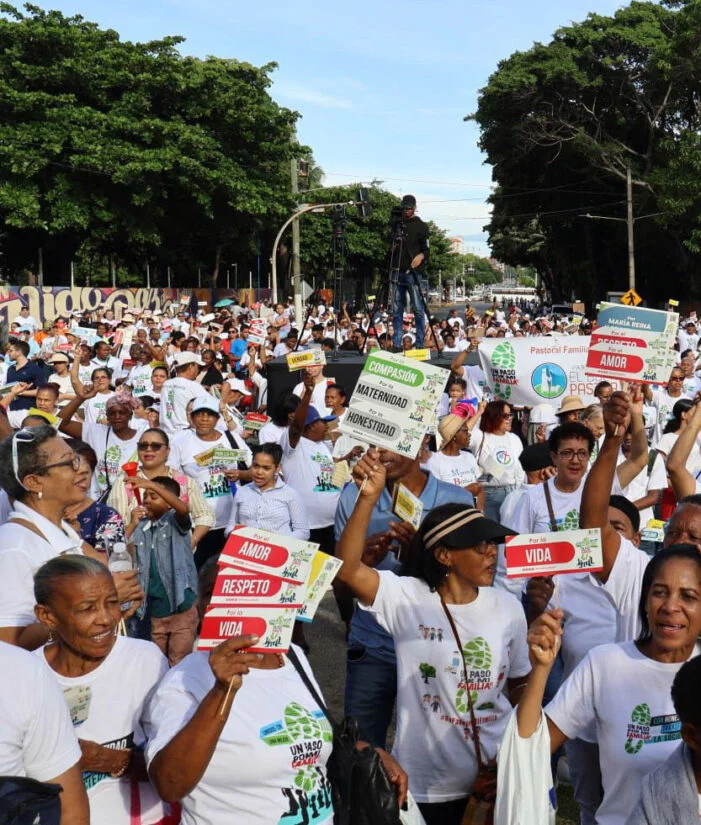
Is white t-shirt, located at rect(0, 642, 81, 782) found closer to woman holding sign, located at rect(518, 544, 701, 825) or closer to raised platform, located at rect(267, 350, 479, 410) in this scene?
woman holding sign, located at rect(518, 544, 701, 825)

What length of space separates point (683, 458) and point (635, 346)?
2.51 ft

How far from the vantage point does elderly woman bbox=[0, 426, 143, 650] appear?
3.29 metres

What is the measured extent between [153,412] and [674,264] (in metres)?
39.2

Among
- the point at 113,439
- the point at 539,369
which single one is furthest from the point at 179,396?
the point at 539,369

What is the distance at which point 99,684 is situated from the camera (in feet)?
9.62

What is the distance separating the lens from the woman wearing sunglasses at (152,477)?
6039mm

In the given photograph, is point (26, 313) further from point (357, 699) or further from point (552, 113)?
point (357, 699)

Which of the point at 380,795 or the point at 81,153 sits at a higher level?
the point at 81,153

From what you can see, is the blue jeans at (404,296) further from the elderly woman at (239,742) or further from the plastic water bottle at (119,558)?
the elderly woman at (239,742)

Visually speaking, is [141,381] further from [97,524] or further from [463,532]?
[463,532]

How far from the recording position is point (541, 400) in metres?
9.03

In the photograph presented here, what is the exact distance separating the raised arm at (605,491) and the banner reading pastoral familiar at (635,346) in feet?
1.45

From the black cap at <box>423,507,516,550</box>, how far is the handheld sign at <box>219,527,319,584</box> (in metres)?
0.80

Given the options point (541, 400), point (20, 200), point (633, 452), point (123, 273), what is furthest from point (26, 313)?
point (633, 452)
